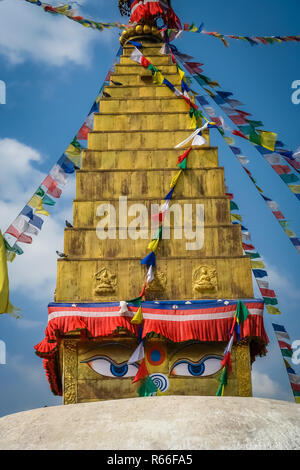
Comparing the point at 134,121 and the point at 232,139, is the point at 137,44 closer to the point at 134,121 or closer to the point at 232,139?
the point at 134,121

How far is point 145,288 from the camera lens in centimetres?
1270

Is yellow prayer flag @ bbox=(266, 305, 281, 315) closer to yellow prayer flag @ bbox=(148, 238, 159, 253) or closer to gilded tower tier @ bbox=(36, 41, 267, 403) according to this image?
gilded tower tier @ bbox=(36, 41, 267, 403)

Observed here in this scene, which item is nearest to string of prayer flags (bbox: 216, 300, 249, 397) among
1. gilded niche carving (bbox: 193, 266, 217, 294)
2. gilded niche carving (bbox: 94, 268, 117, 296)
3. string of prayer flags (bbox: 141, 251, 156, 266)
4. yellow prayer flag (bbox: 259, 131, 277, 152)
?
gilded niche carving (bbox: 193, 266, 217, 294)

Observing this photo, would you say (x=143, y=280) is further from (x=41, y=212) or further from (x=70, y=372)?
(x=41, y=212)

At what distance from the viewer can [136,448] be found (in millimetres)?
6668

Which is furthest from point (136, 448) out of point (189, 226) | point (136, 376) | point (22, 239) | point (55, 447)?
point (22, 239)

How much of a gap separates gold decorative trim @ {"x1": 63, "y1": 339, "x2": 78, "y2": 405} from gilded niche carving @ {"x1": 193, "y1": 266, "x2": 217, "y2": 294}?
281cm

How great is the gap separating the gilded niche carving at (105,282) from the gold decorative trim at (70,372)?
119cm

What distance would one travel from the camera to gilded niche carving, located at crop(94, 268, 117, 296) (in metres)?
12.7

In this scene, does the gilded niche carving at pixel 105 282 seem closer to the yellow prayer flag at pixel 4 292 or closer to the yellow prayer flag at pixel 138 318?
the yellow prayer flag at pixel 138 318

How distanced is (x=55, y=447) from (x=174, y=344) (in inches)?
231

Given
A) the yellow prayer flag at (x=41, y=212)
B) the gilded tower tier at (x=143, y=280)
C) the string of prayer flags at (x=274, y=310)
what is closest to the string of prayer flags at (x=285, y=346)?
the string of prayer flags at (x=274, y=310)

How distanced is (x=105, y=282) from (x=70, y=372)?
197cm
